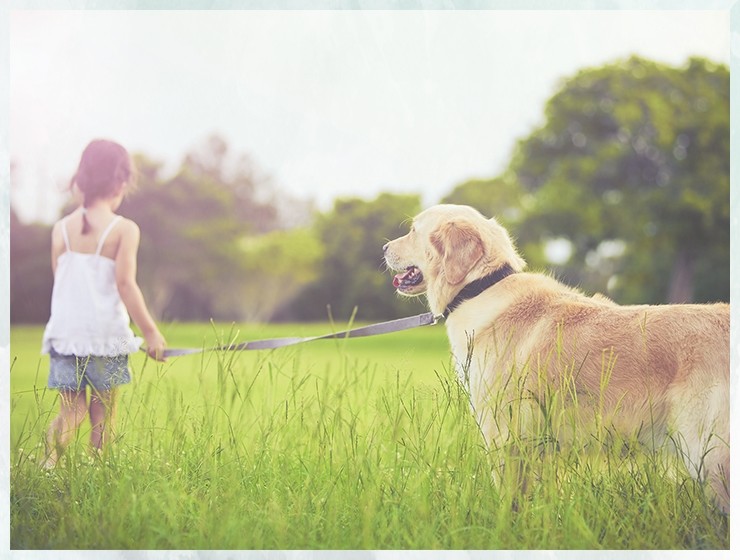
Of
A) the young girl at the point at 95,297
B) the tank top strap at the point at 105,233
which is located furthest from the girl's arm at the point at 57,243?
the tank top strap at the point at 105,233

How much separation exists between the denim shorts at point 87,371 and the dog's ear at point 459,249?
4.41 feet

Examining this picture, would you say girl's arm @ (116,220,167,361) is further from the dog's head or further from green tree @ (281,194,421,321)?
green tree @ (281,194,421,321)

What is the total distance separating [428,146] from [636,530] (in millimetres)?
2263

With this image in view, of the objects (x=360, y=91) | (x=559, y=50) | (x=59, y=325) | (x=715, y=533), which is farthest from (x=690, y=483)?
(x=59, y=325)

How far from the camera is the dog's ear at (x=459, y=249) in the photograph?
2.47m

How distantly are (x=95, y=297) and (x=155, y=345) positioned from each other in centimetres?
34

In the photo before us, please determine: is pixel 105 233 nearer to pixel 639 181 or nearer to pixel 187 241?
pixel 187 241

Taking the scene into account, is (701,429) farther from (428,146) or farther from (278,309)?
(278,309)

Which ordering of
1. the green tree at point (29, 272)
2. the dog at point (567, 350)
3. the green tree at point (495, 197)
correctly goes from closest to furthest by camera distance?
the dog at point (567, 350) → the green tree at point (29, 272) → the green tree at point (495, 197)

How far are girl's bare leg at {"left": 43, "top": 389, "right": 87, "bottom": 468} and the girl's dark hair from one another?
682mm

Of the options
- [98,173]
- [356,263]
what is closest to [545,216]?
[356,263]

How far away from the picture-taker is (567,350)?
2361 millimetres

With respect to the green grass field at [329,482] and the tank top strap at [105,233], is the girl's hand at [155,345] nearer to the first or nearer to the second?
the green grass field at [329,482]

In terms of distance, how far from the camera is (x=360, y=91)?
314cm
